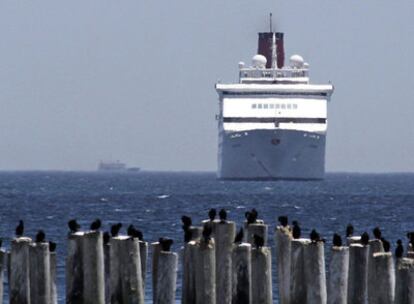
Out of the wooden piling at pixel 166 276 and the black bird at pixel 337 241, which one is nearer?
the black bird at pixel 337 241

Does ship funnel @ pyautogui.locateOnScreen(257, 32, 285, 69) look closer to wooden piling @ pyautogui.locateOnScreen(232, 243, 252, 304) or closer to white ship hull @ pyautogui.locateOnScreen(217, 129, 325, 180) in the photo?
white ship hull @ pyautogui.locateOnScreen(217, 129, 325, 180)

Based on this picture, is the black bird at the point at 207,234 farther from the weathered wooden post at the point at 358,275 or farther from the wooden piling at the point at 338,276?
the weathered wooden post at the point at 358,275

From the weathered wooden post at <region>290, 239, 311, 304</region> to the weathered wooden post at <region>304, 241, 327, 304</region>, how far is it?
28 cm

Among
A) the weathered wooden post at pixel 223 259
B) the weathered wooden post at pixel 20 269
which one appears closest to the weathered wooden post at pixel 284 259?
the weathered wooden post at pixel 223 259

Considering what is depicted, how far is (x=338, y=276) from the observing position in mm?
19766

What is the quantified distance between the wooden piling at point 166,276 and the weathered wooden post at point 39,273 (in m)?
1.49

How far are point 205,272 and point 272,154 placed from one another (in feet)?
353

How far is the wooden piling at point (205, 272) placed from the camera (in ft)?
65.5

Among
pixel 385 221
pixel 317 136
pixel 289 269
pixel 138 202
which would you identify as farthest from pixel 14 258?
pixel 317 136

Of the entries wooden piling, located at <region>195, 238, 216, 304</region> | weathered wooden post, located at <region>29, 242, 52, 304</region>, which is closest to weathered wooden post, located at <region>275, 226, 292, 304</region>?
wooden piling, located at <region>195, 238, 216, 304</region>

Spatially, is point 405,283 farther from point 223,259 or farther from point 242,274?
point 223,259

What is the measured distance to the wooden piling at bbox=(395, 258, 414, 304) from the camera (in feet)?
59.8

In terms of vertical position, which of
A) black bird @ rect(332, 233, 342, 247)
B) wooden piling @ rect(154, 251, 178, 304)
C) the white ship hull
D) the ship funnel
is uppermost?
the ship funnel

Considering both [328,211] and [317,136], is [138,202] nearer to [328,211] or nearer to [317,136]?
[328,211]
